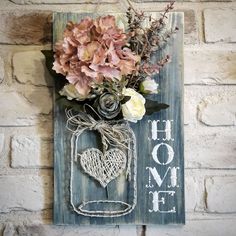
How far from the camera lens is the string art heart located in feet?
2.86

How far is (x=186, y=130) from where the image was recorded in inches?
35.7

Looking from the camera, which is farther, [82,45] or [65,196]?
[65,196]

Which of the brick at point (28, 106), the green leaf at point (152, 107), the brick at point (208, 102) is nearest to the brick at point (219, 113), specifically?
the brick at point (208, 102)

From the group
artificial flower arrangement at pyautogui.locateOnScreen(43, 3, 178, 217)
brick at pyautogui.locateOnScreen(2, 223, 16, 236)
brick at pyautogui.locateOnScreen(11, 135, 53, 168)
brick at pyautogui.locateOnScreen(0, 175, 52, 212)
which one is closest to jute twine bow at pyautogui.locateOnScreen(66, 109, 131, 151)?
artificial flower arrangement at pyautogui.locateOnScreen(43, 3, 178, 217)

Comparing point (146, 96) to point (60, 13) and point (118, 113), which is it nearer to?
point (118, 113)

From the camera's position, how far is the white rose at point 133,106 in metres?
0.80

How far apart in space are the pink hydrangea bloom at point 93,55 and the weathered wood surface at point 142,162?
11cm

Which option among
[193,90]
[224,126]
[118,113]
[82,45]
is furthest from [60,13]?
[224,126]

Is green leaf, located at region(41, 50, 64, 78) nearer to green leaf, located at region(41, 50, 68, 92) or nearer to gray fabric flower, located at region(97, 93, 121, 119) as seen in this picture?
green leaf, located at region(41, 50, 68, 92)

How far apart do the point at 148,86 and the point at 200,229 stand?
0.46m

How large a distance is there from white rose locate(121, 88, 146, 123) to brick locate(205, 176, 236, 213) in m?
0.30

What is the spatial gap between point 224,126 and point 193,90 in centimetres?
14

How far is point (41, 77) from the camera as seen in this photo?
2.98ft

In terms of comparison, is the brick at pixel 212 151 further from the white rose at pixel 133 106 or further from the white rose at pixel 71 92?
the white rose at pixel 71 92
